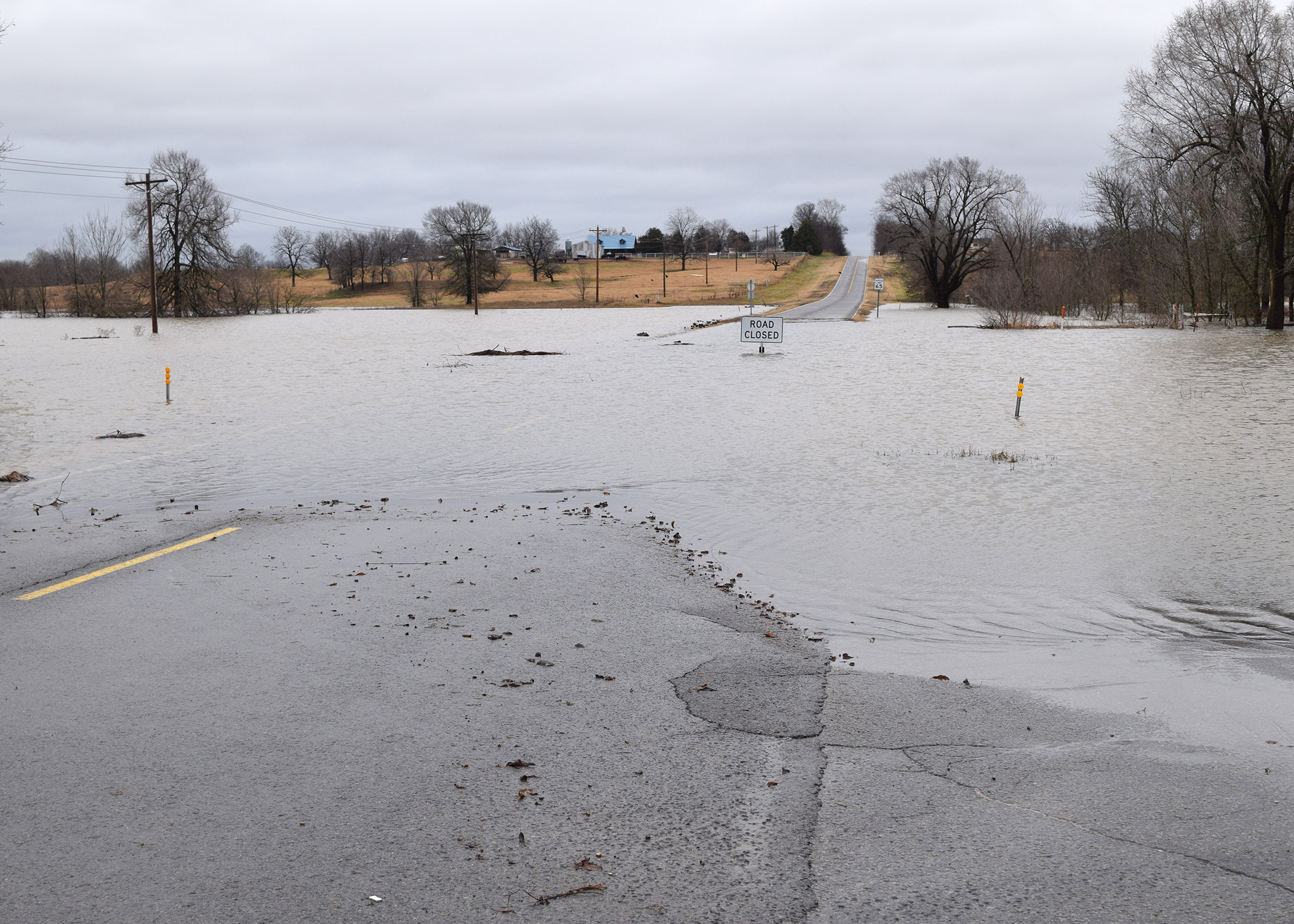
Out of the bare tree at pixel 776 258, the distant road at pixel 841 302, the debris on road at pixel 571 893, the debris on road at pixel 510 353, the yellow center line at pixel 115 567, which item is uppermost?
the bare tree at pixel 776 258

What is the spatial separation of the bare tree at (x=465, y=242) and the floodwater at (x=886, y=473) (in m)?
79.0

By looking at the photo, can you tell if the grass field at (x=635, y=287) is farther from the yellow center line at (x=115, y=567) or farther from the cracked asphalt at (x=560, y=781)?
the cracked asphalt at (x=560, y=781)

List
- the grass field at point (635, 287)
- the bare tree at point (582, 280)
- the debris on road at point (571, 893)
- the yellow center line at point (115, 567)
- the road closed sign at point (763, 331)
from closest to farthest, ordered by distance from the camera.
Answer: the debris on road at point (571, 893) < the yellow center line at point (115, 567) < the road closed sign at point (763, 331) < the grass field at point (635, 287) < the bare tree at point (582, 280)

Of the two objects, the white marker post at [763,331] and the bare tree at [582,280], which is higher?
the bare tree at [582,280]

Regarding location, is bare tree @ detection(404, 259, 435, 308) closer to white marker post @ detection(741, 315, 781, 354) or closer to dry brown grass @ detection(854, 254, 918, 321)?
dry brown grass @ detection(854, 254, 918, 321)

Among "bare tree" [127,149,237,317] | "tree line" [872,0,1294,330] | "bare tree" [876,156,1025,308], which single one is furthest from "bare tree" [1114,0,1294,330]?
"bare tree" [127,149,237,317]

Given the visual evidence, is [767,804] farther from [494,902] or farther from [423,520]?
[423,520]

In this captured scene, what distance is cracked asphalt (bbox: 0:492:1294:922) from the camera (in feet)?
12.6

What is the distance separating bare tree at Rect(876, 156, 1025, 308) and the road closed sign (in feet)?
180

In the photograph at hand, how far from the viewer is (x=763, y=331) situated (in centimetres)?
4241

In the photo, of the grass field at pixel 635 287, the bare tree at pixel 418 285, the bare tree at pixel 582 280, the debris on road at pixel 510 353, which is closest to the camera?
the debris on road at pixel 510 353

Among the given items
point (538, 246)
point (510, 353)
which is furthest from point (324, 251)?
point (510, 353)

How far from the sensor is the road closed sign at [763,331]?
4159 centimetres

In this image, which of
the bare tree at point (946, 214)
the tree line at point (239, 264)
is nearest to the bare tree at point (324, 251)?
the tree line at point (239, 264)
